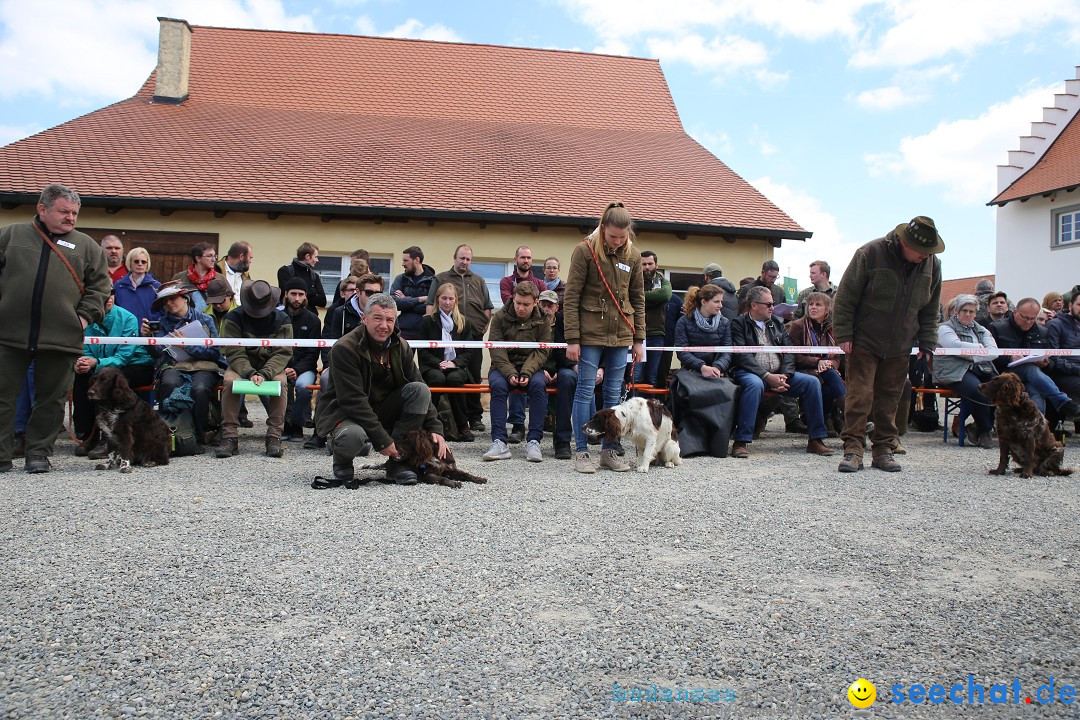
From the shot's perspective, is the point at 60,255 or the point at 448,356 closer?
the point at 60,255

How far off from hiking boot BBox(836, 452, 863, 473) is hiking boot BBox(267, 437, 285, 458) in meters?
5.26

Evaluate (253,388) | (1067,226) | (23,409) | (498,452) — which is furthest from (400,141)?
(1067,226)

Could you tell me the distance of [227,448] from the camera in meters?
8.05

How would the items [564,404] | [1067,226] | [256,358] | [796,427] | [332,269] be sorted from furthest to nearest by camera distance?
[1067,226]
[332,269]
[796,427]
[256,358]
[564,404]

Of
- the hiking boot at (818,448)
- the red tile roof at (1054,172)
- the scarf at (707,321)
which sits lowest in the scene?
the hiking boot at (818,448)

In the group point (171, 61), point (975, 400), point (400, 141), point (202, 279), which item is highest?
point (171, 61)

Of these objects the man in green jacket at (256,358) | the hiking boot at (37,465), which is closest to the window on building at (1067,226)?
the man in green jacket at (256,358)

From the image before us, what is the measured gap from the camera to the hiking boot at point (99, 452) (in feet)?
25.8

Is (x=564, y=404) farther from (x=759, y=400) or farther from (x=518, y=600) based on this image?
(x=518, y=600)

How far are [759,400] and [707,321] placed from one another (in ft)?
3.37

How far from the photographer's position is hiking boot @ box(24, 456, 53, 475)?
6.84 meters

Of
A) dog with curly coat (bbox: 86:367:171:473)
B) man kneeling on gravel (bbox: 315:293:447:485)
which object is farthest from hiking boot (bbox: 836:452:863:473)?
dog with curly coat (bbox: 86:367:171:473)

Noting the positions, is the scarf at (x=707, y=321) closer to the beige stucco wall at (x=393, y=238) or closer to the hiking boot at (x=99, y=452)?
the hiking boot at (x=99, y=452)

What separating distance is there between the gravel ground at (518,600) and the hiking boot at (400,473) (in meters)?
0.25
